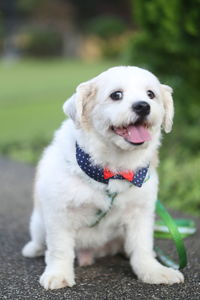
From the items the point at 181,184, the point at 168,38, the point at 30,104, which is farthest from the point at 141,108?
the point at 30,104

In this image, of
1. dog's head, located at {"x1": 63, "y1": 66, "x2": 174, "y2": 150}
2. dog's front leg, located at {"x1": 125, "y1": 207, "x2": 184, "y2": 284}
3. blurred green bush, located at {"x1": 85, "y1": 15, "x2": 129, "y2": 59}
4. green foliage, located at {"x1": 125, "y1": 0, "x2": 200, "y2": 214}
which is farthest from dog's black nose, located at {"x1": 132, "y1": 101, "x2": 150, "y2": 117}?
blurred green bush, located at {"x1": 85, "y1": 15, "x2": 129, "y2": 59}

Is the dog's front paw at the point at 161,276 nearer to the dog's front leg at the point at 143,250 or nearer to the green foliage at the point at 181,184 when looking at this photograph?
the dog's front leg at the point at 143,250

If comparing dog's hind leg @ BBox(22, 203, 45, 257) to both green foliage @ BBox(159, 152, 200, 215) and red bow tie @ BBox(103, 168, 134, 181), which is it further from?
green foliage @ BBox(159, 152, 200, 215)

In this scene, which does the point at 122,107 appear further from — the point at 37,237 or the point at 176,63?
the point at 176,63

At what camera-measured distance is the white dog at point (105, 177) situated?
10.6 feet

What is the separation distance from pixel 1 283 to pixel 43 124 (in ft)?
25.6

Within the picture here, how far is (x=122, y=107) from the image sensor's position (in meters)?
3.14

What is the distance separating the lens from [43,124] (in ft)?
36.1

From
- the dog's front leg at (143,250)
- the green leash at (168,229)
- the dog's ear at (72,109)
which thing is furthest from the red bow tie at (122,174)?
the dog's ear at (72,109)

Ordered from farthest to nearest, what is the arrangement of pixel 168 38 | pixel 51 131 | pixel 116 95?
pixel 51 131 < pixel 168 38 < pixel 116 95

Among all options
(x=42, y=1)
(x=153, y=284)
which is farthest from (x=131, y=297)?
(x=42, y=1)

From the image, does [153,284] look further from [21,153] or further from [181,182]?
[21,153]

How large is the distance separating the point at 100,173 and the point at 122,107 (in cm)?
46

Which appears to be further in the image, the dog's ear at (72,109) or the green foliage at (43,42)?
the green foliage at (43,42)
